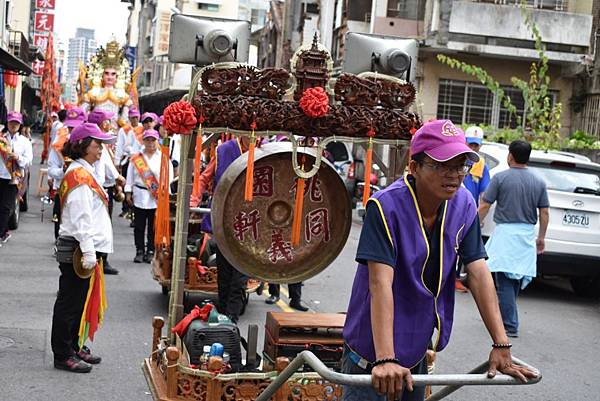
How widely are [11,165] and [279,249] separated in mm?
8254

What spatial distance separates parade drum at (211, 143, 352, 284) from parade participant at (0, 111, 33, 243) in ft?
25.8

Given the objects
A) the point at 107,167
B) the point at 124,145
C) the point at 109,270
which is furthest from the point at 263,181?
the point at 124,145

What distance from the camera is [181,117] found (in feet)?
19.7

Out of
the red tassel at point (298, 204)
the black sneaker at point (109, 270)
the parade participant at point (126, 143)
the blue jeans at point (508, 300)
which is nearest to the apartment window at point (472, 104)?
the parade participant at point (126, 143)

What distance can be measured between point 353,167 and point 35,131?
48146mm

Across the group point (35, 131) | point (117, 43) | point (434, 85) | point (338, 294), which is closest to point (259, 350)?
point (338, 294)

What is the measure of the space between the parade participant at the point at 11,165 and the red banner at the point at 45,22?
98.8 ft

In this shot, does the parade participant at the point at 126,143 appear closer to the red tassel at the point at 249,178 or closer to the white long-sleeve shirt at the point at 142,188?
the white long-sleeve shirt at the point at 142,188

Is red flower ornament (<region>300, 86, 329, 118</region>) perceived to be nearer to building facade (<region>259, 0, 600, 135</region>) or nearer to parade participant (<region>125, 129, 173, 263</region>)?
parade participant (<region>125, 129, 173, 263</region>)

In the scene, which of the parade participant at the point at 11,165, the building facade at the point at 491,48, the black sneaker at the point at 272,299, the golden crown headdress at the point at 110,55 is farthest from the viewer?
the building facade at the point at 491,48

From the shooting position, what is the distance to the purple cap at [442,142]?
4070 millimetres

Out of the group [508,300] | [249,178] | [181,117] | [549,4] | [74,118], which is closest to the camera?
[181,117]

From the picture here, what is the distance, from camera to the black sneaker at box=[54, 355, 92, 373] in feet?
24.3

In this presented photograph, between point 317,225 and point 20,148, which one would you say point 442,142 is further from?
point 20,148
